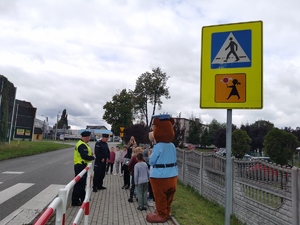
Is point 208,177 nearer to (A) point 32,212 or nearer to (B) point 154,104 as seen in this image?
(A) point 32,212

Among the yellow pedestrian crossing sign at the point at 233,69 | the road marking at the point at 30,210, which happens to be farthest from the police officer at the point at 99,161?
the yellow pedestrian crossing sign at the point at 233,69

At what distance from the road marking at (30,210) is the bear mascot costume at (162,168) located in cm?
267

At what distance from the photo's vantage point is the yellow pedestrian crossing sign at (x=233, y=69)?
10.9 feet

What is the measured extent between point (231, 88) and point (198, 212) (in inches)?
189

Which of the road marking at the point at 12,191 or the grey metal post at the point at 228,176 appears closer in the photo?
the grey metal post at the point at 228,176

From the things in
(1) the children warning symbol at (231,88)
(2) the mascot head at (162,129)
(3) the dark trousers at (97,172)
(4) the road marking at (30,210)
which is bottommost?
(4) the road marking at (30,210)

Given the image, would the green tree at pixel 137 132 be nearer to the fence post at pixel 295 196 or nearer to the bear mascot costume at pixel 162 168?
the bear mascot costume at pixel 162 168

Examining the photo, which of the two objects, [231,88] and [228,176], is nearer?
[228,176]

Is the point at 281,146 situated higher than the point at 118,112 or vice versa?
the point at 118,112

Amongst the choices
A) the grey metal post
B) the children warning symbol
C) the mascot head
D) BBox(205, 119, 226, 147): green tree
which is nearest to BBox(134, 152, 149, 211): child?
the mascot head

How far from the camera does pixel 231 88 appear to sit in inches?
132

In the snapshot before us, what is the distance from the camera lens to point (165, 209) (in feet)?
16.5

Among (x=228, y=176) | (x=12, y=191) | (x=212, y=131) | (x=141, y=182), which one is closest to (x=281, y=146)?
(x=141, y=182)

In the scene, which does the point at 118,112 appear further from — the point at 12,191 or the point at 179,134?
the point at 12,191
